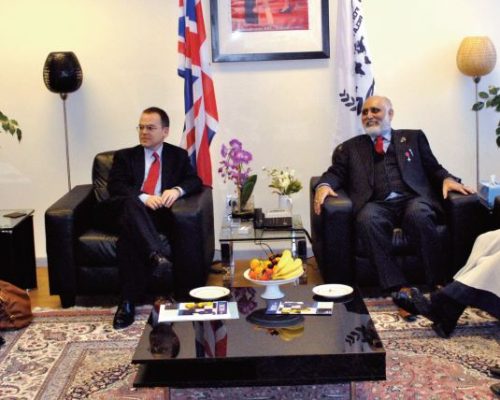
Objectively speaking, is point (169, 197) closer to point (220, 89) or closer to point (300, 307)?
point (220, 89)

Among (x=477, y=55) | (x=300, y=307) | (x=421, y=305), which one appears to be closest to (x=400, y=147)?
(x=477, y=55)

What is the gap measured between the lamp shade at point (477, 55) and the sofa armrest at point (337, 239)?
1.40 metres

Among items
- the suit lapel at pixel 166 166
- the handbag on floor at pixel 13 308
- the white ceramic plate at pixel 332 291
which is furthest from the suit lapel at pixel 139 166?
the white ceramic plate at pixel 332 291

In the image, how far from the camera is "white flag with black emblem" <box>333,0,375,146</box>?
5.07 metres

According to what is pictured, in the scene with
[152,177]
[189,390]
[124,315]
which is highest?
[152,177]

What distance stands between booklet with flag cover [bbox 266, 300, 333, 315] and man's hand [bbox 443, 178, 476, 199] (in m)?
1.43

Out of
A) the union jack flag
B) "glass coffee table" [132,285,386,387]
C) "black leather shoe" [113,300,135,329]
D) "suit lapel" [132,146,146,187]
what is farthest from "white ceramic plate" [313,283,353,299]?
the union jack flag

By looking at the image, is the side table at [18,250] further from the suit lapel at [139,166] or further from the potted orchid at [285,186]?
the potted orchid at [285,186]

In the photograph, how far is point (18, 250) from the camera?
15.0 ft

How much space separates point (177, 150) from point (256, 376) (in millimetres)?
2178

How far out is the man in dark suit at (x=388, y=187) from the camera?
4.21 meters

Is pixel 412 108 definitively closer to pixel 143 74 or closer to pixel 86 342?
pixel 143 74

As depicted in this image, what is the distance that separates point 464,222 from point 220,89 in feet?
6.36

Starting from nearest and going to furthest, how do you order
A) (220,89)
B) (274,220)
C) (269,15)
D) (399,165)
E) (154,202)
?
(154,202) < (274,220) < (399,165) < (269,15) < (220,89)
